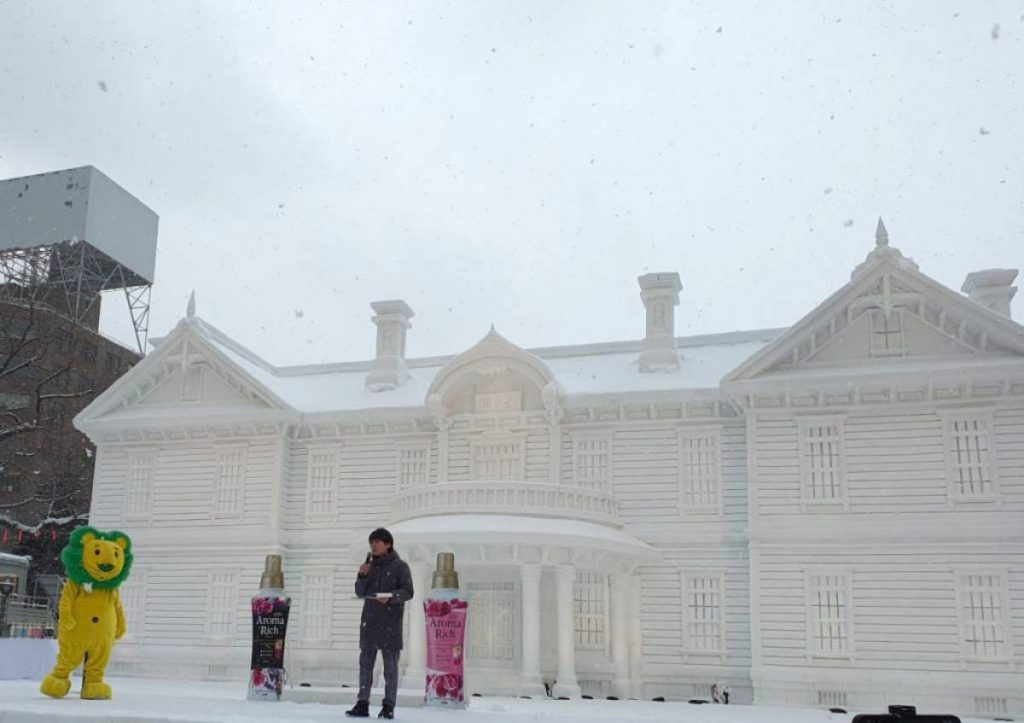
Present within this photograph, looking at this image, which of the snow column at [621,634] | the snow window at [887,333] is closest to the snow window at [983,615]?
the snow window at [887,333]

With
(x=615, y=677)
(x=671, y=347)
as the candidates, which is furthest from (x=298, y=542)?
(x=671, y=347)

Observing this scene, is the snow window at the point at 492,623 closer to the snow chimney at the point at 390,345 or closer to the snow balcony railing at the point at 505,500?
the snow balcony railing at the point at 505,500

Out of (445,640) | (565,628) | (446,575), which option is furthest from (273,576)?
(565,628)

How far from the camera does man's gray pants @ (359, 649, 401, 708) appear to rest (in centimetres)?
1026

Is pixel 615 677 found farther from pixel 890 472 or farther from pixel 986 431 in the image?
pixel 986 431

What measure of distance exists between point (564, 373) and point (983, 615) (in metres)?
11.7

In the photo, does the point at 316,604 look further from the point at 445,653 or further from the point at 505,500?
the point at 445,653

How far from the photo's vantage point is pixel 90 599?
13.0m

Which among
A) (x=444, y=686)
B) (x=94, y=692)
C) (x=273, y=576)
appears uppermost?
(x=273, y=576)

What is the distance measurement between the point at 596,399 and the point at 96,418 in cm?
1442

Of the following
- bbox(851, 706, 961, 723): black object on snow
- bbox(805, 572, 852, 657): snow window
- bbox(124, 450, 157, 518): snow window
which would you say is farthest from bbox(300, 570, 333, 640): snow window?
bbox(851, 706, 961, 723): black object on snow

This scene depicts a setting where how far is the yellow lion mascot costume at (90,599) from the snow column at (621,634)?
1335 cm

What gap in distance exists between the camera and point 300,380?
33.2 meters

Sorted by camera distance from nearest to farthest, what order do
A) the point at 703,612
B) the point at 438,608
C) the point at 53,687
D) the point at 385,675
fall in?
the point at 385,675, the point at 53,687, the point at 438,608, the point at 703,612
